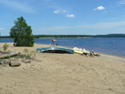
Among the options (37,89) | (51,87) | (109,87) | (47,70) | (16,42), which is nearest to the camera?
(37,89)

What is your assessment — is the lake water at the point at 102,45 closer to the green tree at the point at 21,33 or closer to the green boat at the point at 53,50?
the green boat at the point at 53,50

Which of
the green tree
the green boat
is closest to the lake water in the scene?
the green boat

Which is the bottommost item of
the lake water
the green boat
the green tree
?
the lake water

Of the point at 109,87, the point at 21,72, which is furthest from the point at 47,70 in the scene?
the point at 109,87

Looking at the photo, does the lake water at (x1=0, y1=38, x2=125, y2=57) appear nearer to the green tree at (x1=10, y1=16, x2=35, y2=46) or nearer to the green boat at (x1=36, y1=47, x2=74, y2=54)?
the green boat at (x1=36, y1=47, x2=74, y2=54)

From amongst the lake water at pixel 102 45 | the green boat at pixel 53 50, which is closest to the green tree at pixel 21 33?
the green boat at pixel 53 50

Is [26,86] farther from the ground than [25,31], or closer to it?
closer to it

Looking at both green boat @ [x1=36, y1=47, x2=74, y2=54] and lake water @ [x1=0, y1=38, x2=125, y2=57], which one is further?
lake water @ [x1=0, y1=38, x2=125, y2=57]

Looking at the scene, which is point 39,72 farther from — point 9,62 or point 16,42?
point 16,42

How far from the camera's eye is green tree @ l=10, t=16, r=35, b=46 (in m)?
21.4

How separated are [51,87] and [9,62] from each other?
10.6ft

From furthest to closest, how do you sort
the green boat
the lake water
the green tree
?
the lake water
the green tree
the green boat

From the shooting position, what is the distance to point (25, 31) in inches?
861

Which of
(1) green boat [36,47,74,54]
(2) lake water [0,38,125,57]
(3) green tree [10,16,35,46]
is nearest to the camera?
(1) green boat [36,47,74,54]
